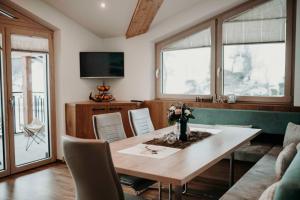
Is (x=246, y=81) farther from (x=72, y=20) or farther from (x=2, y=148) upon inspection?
(x=2, y=148)

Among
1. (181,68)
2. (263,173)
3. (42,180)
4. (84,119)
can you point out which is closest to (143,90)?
(181,68)

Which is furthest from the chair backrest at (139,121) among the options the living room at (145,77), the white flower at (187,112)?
the white flower at (187,112)

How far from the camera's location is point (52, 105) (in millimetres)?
5129

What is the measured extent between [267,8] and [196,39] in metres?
1.22

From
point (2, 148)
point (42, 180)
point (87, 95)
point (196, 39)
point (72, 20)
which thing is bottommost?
point (42, 180)

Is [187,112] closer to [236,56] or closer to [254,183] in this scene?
[254,183]

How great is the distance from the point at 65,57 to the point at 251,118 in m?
3.12

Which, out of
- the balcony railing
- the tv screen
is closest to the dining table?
the balcony railing

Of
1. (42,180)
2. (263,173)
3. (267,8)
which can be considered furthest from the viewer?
(267,8)

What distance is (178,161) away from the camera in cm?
231

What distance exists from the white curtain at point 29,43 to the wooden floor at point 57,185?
1.88 metres

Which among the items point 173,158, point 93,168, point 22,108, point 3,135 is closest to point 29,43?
point 22,108

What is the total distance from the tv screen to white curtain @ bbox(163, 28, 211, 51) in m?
0.93

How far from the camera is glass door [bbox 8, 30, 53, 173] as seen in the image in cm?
457
